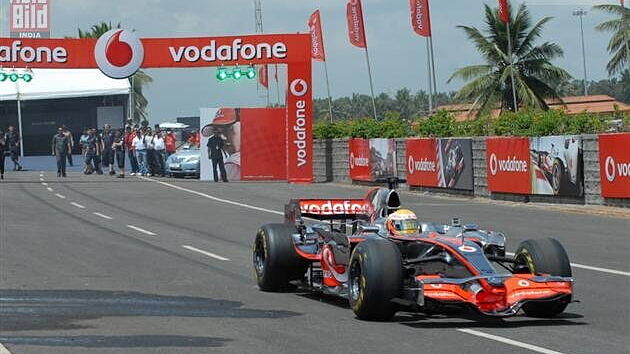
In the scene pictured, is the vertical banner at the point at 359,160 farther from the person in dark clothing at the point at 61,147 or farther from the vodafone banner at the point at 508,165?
the person in dark clothing at the point at 61,147

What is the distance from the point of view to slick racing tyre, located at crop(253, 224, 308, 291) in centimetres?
1268

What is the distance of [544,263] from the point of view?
10844 mm

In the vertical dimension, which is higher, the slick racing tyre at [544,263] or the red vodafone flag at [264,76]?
the red vodafone flag at [264,76]

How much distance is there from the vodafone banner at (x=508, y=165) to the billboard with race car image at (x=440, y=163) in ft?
Answer: 3.69

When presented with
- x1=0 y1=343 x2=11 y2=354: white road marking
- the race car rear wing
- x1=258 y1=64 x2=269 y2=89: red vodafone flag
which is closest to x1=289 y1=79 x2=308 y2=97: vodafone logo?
x1=258 y1=64 x2=269 y2=89: red vodafone flag

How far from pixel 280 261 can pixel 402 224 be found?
5.84ft

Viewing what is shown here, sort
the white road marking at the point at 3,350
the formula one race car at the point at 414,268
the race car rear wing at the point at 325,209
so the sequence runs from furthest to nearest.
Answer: the race car rear wing at the point at 325,209 → the formula one race car at the point at 414,268 → the white road marking at the point at 3,350

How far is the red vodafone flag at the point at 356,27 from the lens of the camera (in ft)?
150

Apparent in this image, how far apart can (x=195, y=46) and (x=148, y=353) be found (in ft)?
98.3

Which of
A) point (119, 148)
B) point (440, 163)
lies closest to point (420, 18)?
point (440, 163)

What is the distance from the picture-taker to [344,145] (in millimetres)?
40062

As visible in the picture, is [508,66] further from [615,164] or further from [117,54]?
[615,164]

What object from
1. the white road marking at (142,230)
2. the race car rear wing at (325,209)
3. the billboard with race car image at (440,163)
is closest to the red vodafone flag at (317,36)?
the billboard with race car image at (440,163)

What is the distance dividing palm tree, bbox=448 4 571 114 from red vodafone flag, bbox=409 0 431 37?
481 inches
